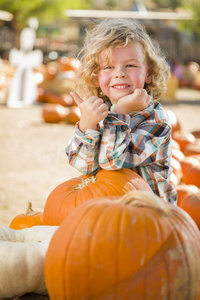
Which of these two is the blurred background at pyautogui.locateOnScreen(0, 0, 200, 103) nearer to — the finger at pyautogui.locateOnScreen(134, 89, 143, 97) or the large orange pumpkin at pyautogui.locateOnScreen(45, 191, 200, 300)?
the finger at pyautogui.locateOnScreen(134, 89, 143, 97)

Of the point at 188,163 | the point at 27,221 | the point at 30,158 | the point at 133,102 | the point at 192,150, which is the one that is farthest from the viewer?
the point at 30,158

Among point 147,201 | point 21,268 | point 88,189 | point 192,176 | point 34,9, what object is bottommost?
point 192,176

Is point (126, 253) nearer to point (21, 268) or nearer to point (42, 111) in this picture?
point (21, 268)

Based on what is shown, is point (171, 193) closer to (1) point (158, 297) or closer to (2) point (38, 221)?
(2) point (38, 221)

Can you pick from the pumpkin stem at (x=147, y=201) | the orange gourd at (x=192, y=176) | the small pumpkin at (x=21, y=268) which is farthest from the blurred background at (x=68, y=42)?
the pumpkin stem at (x=147, y=201)

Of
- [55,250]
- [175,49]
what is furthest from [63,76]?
[175,49]

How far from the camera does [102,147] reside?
2523 mm

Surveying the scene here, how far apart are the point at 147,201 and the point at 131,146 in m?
0.84

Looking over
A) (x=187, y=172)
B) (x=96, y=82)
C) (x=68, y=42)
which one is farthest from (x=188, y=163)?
(x=68, y=42)

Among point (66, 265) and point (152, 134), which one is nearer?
point (66, 265)

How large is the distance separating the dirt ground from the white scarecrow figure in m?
0.96

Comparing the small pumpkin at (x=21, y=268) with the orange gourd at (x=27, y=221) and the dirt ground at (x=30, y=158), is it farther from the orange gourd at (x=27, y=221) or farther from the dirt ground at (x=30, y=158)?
the dirt ground at (x=30, y=158)

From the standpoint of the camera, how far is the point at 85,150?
2.56 m

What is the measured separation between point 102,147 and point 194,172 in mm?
2323
